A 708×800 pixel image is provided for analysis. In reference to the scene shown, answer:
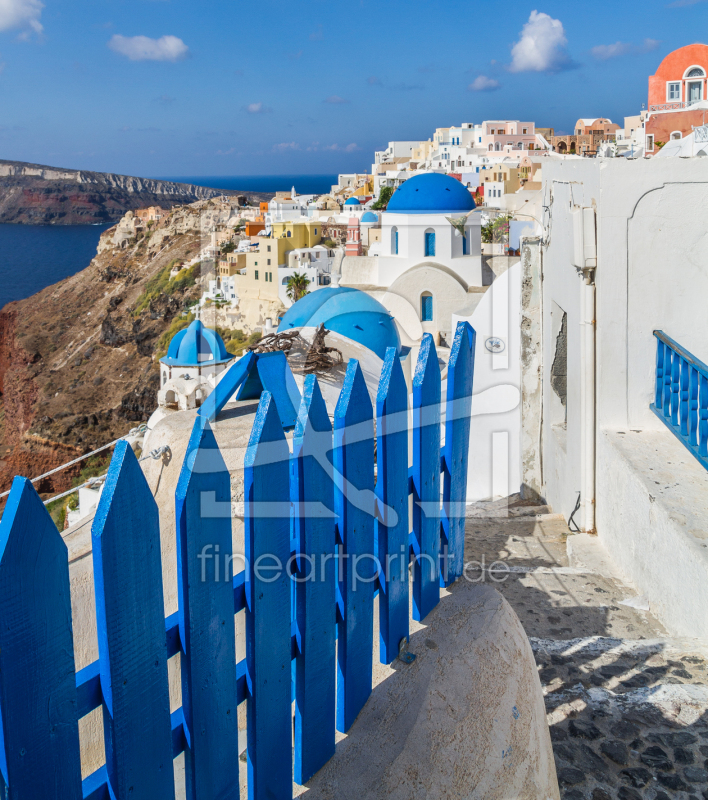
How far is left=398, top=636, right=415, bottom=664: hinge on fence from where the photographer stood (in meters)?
1.93

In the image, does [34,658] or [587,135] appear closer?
[34,658]

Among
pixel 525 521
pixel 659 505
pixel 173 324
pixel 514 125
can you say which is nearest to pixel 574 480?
pixel 525 521

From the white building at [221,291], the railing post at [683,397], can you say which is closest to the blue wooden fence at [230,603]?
the railing post at [683,397]

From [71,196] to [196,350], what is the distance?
13113 cm

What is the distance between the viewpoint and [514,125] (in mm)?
84500

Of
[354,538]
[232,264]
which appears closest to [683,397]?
[354,538]

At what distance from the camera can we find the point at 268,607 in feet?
4.95

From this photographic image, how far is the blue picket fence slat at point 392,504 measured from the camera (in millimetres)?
1815

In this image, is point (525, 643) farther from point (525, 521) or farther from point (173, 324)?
point (173, 324)

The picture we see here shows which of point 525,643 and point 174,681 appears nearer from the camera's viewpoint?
point 525,643

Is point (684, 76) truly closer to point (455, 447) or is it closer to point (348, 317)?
point (348, 317)

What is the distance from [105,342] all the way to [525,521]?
65.7 metres

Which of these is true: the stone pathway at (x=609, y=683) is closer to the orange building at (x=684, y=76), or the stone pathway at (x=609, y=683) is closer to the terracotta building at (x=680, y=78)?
the terracotta building at (x=680, y=78)

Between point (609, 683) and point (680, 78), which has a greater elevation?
point (680, 78)
